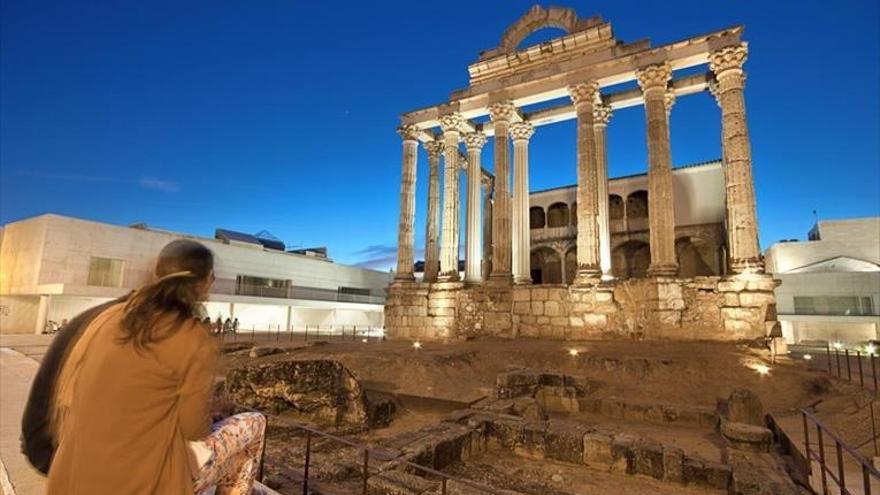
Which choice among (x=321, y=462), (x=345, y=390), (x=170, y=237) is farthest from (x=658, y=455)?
(x=170, y=237)

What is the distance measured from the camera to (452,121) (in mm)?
22312

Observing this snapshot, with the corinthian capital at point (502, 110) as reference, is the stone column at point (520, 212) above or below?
below

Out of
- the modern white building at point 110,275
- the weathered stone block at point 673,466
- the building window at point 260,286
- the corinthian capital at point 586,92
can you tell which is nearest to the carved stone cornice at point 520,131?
the corinthian capital at point 586,92

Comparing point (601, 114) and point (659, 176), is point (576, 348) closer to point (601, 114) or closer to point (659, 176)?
point (659, 176)

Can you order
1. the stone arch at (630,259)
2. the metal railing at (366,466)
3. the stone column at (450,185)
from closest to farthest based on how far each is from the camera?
1. the metal railing at (366,466)
2. the stone column at (450,185)
3. the stone arch at (630,259)

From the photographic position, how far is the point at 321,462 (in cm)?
576

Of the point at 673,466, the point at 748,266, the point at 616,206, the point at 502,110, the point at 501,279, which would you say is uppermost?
the point at 502,110

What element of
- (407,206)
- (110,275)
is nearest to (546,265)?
(407,206)

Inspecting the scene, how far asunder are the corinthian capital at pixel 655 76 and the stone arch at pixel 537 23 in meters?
4.16

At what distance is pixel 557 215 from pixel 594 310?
53.2 feet

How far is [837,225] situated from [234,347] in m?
40.9

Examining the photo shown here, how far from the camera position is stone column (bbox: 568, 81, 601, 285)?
17.0 metres

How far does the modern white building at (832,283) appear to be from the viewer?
90.4ft

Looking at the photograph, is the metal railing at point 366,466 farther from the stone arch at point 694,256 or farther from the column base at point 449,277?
the stone arch at point 694,256
